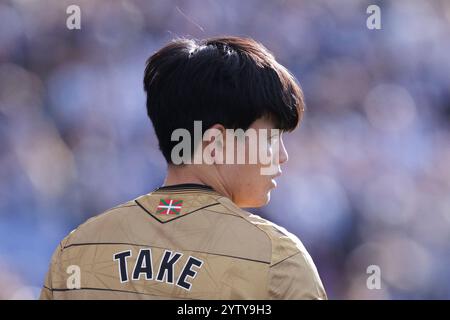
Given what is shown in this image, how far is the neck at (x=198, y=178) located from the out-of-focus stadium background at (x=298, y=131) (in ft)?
6.87

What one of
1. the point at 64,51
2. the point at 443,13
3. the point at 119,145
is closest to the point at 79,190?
the point at 119,145

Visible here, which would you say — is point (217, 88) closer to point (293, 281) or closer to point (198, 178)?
point (198, 178)

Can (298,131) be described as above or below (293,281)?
above

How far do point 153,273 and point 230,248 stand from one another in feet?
0.40

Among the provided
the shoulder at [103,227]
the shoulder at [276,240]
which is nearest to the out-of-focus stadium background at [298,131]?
the shoulder at [103,227]

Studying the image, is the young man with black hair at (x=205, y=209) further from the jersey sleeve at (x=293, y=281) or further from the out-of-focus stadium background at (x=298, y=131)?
the out-of-focus stadium background at (x=298, y=131)

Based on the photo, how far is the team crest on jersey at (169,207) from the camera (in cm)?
114

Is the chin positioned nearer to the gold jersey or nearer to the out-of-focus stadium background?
the gold jersey

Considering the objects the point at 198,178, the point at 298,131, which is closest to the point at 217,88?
the point at 198,178

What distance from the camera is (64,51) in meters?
3.48

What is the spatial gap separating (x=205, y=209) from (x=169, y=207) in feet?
0.19

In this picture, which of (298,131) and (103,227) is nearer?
(103,227)

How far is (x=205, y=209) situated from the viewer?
114cm

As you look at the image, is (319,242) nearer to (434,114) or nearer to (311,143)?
(311,143)
